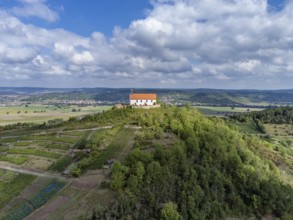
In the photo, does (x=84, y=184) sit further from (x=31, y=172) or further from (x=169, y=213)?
(x=169, y=213)

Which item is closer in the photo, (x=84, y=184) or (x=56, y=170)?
(x=84, y=184)

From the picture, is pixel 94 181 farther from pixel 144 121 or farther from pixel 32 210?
pixel 144 121

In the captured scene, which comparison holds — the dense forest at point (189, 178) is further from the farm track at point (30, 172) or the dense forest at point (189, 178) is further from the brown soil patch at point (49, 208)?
the farm track at point (30, 172)

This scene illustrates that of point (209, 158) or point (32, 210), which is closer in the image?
point (32, 210)

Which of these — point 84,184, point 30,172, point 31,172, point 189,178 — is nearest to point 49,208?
point 84,184

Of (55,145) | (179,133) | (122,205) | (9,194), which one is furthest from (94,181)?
(179,133)

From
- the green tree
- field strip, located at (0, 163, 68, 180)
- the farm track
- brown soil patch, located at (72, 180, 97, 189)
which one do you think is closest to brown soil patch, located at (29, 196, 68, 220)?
brown soil patch, located at (72, 180, 97, 189)

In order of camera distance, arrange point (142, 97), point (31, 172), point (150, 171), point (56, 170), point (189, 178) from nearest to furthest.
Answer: point (150, 171) → point (189, 178) → point (31, 172) → point (56, 170) → point (142, 97)

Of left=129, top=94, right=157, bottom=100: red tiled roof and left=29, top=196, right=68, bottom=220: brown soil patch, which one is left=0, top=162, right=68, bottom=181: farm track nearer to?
left=29, top=196, right=68, bottom=220: brown soil patch
